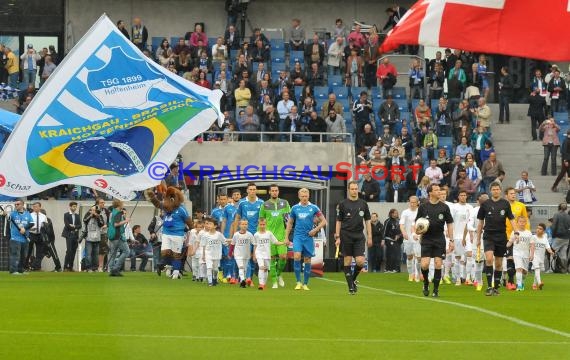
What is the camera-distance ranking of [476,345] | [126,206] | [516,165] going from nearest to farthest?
1. [476,345]
2. [126,206]
3. [516,165]

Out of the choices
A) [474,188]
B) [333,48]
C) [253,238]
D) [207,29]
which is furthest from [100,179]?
[207,29]

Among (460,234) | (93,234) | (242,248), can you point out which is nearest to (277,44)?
(93,234)

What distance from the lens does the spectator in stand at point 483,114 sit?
45094mm

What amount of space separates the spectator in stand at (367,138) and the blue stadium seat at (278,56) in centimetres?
510

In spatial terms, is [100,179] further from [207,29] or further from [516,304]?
[207,29]

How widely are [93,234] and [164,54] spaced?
30.0 feet

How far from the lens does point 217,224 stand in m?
31.0

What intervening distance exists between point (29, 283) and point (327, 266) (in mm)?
12980

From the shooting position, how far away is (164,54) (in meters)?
46.0

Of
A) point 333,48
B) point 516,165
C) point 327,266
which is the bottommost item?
point 327,266

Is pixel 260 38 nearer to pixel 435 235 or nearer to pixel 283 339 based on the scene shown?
pixel 435 235

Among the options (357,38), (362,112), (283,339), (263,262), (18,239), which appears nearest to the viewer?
(283,339)

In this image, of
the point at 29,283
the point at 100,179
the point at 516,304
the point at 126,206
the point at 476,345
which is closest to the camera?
the point at 476,345

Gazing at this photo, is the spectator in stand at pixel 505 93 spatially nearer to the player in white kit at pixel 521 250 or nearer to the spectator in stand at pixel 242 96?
the spectator in stand at pixel 242 96
